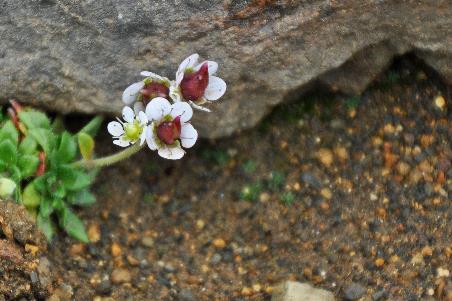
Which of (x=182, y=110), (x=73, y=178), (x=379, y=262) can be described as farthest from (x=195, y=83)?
(x=379, y=262)

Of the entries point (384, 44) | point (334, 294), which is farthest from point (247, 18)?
point (334, 294)

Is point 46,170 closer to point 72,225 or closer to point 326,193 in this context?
point 72,225

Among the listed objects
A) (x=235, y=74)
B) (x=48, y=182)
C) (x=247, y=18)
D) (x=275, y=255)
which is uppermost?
(x=247, y=18)

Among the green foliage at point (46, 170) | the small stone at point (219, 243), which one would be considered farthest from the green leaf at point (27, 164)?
the small stone at point (219, 243)

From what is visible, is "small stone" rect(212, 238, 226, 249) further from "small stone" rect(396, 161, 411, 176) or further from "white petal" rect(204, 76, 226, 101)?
"small stone" rect(396, 161, 411, 176)

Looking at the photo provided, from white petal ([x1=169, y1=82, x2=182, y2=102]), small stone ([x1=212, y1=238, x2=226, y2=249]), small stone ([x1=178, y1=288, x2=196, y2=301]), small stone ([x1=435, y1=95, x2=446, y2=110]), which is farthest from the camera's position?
small stone ([x1=435, y1=95, x2=446, y2=110])

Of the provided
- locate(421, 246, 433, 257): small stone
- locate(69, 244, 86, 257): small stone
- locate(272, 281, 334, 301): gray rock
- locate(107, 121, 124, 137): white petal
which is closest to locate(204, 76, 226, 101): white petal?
locate(107, 121, 124, 137): white petal

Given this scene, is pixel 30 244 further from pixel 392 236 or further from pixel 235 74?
pixel 392 236
